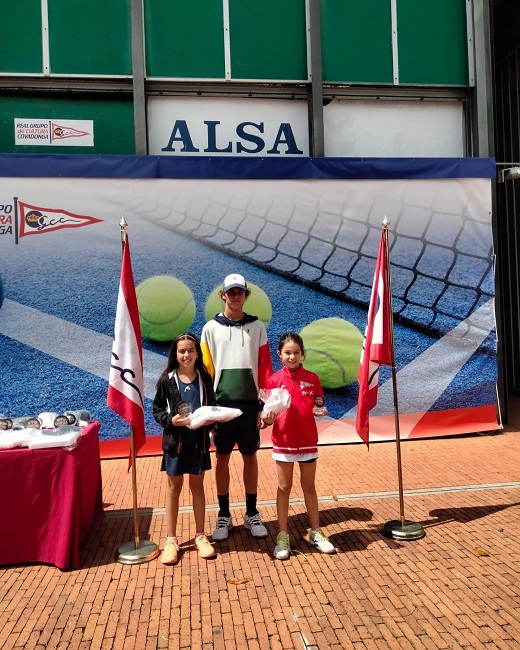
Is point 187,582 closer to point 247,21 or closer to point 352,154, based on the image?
point 352,154

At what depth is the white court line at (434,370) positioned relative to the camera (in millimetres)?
7910

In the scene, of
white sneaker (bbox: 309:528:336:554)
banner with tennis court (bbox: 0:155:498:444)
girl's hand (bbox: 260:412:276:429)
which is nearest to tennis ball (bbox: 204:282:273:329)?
banner with tennis court (bbox: 0:155:498:444)

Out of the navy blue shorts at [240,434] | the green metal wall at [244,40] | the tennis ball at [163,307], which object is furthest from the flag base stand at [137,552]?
the green metal wall at [244,40]

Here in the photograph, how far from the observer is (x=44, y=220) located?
287 inches

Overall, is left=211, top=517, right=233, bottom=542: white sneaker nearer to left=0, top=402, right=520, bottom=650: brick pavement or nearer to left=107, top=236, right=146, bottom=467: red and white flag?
left=0, top=402, right=520, bottom=650: brick pavement

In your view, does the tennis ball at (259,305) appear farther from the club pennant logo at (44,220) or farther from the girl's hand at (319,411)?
the girl's hand at (319,411)

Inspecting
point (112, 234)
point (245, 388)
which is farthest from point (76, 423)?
point (112, 234)

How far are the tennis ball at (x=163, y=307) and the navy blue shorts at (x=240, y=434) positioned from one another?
288 cm

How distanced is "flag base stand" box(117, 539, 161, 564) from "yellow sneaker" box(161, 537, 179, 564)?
0.32ft

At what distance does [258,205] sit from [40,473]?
456 centimetres

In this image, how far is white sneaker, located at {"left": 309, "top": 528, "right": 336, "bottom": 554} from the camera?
4.45 metres

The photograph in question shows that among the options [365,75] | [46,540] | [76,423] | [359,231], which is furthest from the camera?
[365,75]

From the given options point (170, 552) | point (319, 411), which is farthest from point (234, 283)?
point (170, 552)

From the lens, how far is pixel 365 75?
27.9 feet
